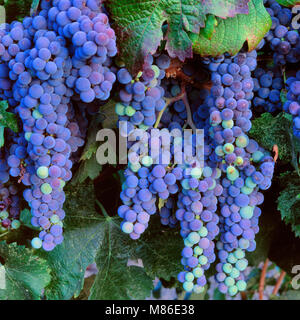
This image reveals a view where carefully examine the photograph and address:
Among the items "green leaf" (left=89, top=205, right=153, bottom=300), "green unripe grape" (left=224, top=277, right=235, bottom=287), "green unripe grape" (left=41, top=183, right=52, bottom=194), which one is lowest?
"green leaf" (left=89, top=205, right=153, bottom=300)

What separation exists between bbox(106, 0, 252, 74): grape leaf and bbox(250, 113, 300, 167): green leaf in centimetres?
19

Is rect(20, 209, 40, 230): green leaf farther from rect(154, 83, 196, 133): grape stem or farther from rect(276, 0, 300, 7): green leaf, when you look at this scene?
rect(276, 0, 300, 7): green leaf

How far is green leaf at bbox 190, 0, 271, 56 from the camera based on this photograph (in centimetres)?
68

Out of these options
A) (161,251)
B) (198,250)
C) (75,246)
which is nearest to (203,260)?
(198,250)

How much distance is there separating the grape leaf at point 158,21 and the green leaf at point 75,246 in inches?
15.9

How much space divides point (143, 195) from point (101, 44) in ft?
0.82

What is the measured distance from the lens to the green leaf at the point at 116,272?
0.93 metres

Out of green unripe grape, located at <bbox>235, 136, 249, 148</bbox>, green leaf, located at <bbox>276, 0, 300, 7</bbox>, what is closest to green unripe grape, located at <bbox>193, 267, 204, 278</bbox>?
green unripe grape, located at <bbox>235, 136, 249, 148</bbox>

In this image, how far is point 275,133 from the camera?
0.75 meters

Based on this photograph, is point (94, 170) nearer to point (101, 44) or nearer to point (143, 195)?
point (143, 195)

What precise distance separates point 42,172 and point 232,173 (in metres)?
0.31

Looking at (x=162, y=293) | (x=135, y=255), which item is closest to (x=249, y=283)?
(x=162, y=293)

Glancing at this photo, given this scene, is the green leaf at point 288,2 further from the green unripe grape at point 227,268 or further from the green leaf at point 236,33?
the green unripe grape at point 227,268

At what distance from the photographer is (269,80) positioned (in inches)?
30.1
